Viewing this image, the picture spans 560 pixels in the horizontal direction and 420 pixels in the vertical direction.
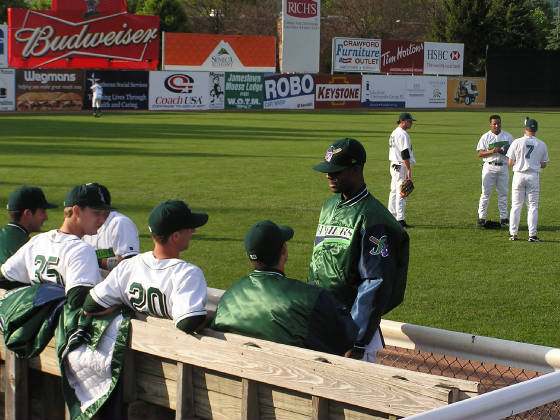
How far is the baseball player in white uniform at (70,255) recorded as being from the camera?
17.3 feet

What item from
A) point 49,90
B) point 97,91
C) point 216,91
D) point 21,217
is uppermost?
point 216,91

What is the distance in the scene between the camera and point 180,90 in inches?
1903

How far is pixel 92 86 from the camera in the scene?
42.8 meters

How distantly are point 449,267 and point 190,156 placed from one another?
567 inches

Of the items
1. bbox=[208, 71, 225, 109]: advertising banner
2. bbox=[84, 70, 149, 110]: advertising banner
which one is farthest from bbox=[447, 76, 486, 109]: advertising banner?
bbox=[84, 70, 149, 110]: advertising banner

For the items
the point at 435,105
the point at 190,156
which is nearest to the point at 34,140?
the point at 190,156

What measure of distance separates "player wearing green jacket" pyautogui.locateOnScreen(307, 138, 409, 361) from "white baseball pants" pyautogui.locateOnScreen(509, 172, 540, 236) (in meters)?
9.48

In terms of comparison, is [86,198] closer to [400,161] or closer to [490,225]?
[400,161]

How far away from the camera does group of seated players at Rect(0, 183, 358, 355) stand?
462 centimetres

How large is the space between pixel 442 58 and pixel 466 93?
178 inches

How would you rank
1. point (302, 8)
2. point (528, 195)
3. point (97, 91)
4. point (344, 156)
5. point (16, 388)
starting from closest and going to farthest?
point (344, 156)
point (16, 388)
point (528, 195)
point (97, 91)
point (302, 8)

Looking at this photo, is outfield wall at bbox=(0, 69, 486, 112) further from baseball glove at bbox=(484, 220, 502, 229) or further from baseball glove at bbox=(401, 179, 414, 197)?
baseball glove at bbox=(484, 220, 502, 229)

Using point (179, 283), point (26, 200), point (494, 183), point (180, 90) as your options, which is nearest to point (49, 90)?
point (180, 90)

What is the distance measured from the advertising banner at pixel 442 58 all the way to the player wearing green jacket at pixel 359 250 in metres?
59.3
